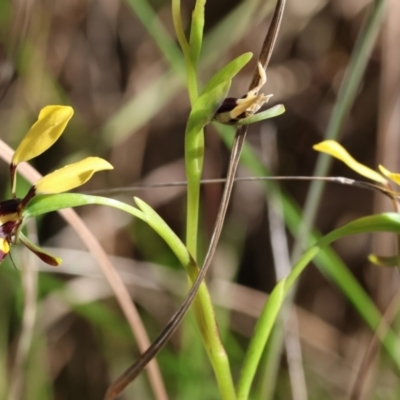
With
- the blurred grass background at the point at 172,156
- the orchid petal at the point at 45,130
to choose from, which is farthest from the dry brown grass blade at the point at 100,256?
the blurred grass background at the point at 172,156

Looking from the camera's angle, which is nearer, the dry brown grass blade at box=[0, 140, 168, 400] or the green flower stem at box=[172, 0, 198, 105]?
the green flower stem at box=[172, 0, 198, 105]

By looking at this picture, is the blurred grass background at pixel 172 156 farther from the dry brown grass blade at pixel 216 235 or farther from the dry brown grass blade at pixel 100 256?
the dry brown grass blade at pixel 216 235

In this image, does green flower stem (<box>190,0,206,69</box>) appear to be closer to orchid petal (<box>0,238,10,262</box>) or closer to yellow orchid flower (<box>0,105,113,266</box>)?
yellow orchid flower (<box>0,105,113,266</box>)

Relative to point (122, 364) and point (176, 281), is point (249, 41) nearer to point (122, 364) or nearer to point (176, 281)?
point (176, 281)

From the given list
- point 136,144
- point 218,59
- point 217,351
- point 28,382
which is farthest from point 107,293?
point 217,351

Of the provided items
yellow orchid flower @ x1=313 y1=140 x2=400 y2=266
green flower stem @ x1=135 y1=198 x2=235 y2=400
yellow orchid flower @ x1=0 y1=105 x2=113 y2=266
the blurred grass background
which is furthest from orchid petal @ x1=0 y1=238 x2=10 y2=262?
the blurred grass background

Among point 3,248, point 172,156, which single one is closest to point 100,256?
point 3,248

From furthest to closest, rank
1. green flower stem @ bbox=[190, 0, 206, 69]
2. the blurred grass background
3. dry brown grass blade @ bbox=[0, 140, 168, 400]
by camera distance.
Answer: the blurred grass background, dry brown grass blade @ bbox=[0, 140, 168, 400], green flower stem @ bbox=[190, 0, 206, 69]
